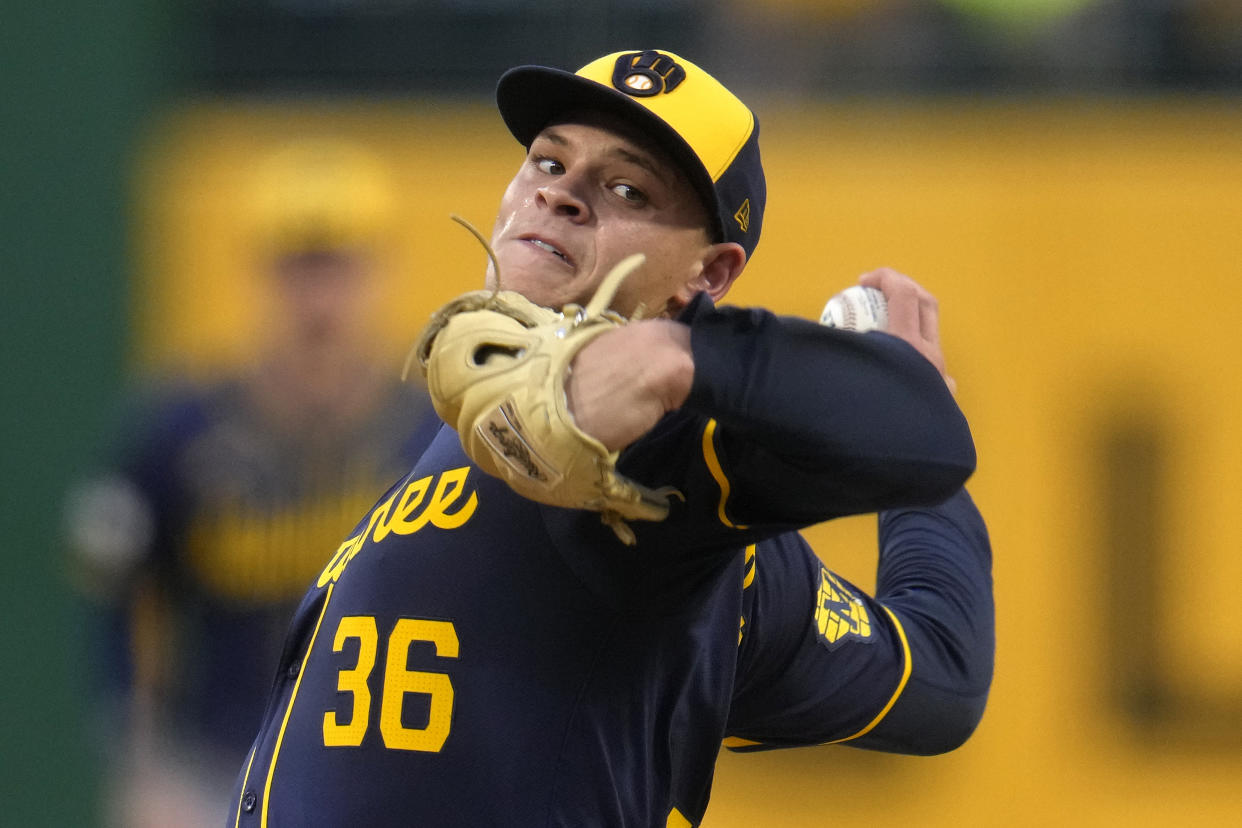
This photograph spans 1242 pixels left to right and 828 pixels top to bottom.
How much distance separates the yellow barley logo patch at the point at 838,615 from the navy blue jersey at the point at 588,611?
8 centimetres

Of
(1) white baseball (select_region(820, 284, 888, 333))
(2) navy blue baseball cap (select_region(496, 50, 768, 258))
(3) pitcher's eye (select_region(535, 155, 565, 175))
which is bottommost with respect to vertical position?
(1) white baseball (select_region(820, 284, 888, 333))

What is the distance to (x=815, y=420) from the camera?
185cm

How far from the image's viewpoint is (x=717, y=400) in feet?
6.05

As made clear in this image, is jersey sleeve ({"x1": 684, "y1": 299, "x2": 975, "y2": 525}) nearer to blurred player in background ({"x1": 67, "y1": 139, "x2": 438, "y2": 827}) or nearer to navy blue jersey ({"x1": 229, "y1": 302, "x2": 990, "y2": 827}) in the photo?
navy blue jersey ({"x1": 229, "y1": 302, "x2": 990, "y2": 827})

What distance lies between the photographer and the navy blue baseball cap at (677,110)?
224 cm

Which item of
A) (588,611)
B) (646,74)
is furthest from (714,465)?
(646,74)

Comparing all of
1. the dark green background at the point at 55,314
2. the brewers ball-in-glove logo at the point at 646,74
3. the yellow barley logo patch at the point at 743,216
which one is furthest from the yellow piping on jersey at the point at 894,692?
the dark green background at the point at 55,314

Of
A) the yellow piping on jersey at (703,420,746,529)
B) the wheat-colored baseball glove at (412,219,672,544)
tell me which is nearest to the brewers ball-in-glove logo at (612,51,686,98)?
the wheat-colored baseball glove at (412,219,672,544)

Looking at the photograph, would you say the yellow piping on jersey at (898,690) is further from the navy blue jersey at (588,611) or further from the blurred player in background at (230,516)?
the blurred player in background at (230,516)

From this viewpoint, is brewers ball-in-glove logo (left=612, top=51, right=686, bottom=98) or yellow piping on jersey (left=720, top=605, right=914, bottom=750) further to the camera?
yellow piping on jersey (left=720, top=605, right=914, bottom=750)

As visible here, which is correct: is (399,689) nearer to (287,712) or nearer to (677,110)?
(287,712)

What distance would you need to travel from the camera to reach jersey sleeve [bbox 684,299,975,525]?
185cm

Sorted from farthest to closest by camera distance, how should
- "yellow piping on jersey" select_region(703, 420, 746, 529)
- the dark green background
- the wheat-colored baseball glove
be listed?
the dark green background → "yellow piping on jersey" select_region(703, 420, 746, 529) → the wheat-colored baseball glove

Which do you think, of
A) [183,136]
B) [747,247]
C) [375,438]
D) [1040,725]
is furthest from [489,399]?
[183,136]
